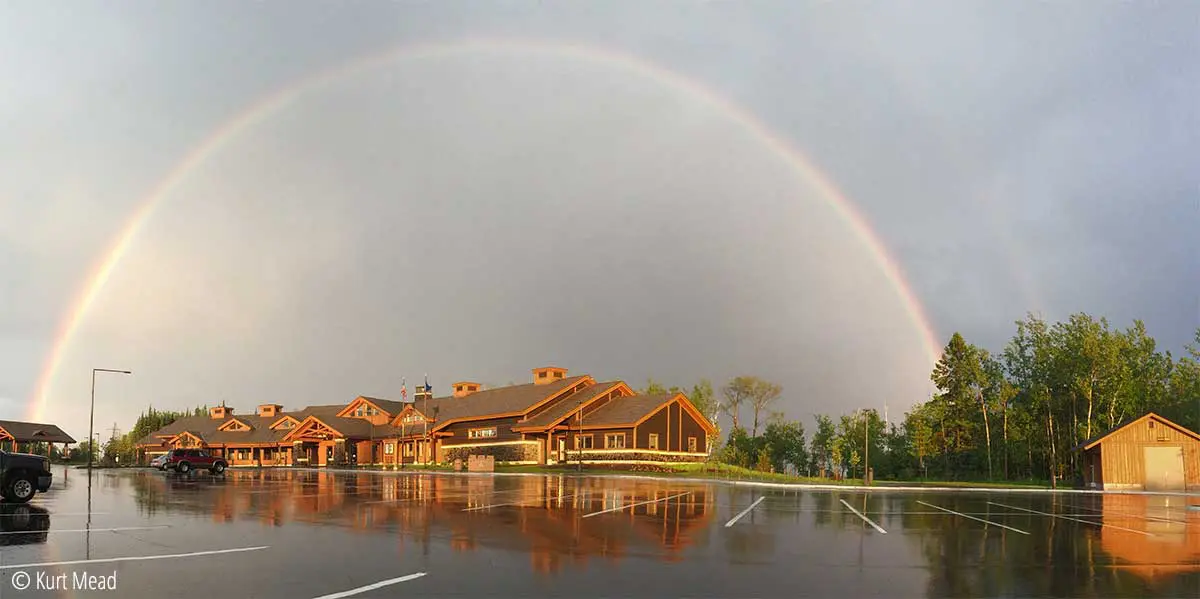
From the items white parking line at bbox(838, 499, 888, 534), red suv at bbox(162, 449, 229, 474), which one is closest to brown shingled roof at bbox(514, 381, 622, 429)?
red suv at bbox(162, 449, 229, 474)

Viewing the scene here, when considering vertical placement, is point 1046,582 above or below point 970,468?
above

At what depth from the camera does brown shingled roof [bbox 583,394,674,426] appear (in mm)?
68594

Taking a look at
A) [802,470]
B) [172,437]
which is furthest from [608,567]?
[172,437]

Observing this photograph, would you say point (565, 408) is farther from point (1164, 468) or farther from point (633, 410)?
point (1164, 468)

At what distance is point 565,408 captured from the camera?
74.9m

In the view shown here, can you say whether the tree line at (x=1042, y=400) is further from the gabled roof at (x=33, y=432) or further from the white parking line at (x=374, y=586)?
the gabled roof at (x=33, y=432)

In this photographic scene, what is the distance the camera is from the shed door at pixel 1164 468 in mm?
47781

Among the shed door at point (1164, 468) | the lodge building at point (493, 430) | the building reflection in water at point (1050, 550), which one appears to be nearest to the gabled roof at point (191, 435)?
the lodge building at point (493, 430)

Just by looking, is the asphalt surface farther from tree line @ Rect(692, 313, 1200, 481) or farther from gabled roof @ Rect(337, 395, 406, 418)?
gabled roof @ Rect(337, 395, 406, 418)

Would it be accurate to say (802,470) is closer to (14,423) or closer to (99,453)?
(14,423)

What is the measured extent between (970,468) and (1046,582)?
76.3 metres

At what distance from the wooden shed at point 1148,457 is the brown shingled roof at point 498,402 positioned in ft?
148

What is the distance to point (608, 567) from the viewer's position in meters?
13.7

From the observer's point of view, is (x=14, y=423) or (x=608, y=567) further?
(x=14, y=423)
